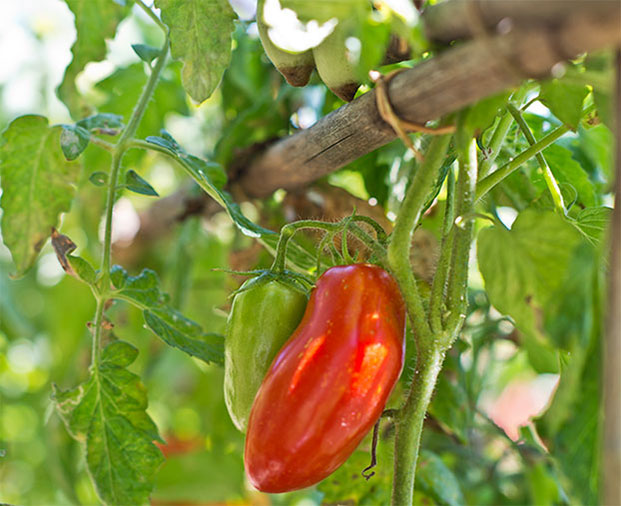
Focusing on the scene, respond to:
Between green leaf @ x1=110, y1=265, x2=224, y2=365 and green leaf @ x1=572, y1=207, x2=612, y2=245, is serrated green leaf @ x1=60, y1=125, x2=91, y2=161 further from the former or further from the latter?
green leaf @ x1=572, y1=207, x2=612, y2=245

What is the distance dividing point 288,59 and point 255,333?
21 centimetres

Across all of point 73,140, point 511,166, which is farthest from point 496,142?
point 73,140

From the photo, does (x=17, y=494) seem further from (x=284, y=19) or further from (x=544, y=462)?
(x=284, y=19)

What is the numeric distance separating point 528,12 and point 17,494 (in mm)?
2060

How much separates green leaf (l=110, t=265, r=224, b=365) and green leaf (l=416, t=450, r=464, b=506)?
268 mm

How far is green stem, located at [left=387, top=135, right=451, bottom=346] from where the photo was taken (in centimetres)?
42

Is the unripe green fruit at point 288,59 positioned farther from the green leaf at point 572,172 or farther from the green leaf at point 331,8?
the green leaf at point 572,172

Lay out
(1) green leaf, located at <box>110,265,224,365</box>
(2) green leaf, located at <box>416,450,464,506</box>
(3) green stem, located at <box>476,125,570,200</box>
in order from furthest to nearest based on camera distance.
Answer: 1. (2) green leaf, located at <box>416,450,464,506</box>
2. (1) green leaf, located at <box>110,265,224,365</box>
3. (3) green stem, located at <box>476,125,570,200</box>

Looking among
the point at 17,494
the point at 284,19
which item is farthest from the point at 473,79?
the point at 17,494

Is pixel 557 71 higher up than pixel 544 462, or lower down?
higher up

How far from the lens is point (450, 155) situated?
0.55 meters

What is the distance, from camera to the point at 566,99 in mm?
465

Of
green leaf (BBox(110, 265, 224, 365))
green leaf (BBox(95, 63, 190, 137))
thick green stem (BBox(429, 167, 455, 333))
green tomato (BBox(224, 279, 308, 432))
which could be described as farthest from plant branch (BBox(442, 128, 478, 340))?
green leaf (BBox(95, 63, 190, 137))

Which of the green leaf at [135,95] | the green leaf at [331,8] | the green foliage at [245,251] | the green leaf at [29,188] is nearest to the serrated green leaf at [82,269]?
the green foliage at [245,251]
